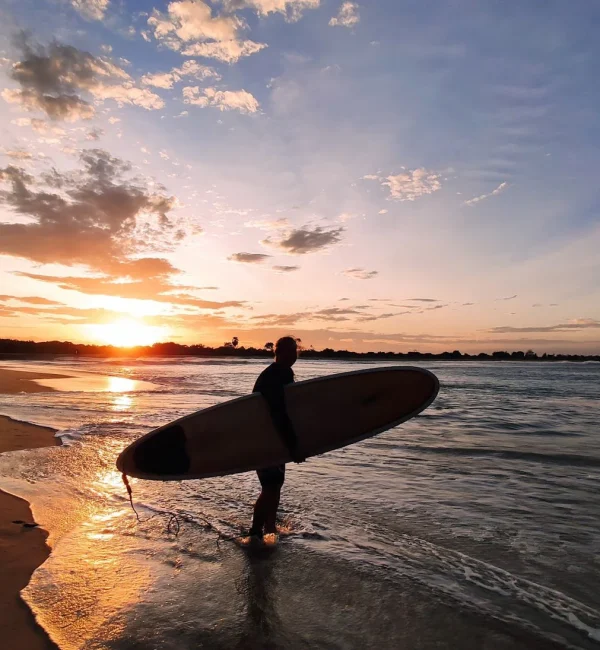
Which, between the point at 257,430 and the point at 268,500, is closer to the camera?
the point at 268,500

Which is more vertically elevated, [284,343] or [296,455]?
[284,343]

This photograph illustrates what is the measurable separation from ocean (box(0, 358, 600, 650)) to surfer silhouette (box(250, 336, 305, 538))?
0.31m

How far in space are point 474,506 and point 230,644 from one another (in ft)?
12.6

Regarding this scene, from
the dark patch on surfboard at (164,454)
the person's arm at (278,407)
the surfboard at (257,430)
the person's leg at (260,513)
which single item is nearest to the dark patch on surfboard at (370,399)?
the surfboard at (257,430)

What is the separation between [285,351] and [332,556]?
1.88m

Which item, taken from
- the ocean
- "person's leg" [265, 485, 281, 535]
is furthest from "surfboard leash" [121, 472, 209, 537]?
"person's leg" [265, 485, 281, 535]

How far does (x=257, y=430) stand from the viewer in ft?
16.5

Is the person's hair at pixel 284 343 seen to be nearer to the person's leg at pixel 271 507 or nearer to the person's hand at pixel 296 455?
the person's hand at pixel 296 455

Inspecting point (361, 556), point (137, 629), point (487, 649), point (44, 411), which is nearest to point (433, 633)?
point (487, 649)

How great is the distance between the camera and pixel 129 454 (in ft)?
16.7

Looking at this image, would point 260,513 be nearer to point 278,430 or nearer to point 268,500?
point 268,500

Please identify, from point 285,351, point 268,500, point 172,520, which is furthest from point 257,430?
point 172,520

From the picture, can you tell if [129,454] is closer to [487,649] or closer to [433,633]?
[433,633]

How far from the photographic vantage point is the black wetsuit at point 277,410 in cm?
464
